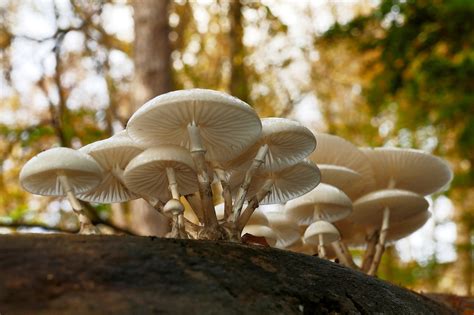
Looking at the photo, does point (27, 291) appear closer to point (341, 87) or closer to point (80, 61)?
point (80, 61)

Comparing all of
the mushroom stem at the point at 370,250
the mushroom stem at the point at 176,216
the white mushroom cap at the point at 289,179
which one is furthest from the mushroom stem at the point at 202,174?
the mushroom stem at the point at 370,250

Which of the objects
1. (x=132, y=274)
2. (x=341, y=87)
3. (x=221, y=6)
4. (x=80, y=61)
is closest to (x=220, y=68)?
(x=221, y=6)

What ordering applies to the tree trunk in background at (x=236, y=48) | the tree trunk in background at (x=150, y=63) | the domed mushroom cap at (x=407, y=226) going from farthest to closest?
the tree trunk in background at (x=236, y=48), the tree trunk in background at (x=150, y=63), the domed mushroom cap at (x=407, y=226)

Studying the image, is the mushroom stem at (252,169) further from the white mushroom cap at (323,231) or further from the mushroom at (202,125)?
the white mushroom cap at (323,231)

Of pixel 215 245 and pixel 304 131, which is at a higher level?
pixel 304 131

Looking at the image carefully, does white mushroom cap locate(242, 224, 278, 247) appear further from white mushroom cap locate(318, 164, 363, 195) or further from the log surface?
the log surface

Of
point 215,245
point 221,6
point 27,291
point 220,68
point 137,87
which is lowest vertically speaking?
point 27,291

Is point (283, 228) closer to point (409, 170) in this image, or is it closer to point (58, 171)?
point (409, 170)
